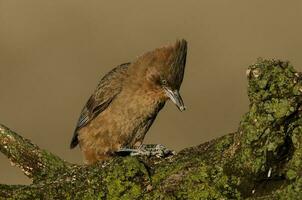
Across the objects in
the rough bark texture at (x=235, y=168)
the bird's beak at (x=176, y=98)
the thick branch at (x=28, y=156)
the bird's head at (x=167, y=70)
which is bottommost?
the rough bark texture at (x=235, y=168)

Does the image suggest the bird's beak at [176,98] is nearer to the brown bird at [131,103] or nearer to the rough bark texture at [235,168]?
the brown bird at [131,103]

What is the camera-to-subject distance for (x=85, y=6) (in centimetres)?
2169

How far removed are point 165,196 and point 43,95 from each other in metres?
11.7

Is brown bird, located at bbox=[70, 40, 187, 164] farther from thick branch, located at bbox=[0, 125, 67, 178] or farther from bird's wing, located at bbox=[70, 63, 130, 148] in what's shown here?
thick branch, located at bbox=[0, 125, 67, 178]

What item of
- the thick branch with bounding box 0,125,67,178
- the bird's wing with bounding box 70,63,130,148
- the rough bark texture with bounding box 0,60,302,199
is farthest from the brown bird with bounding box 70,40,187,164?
the rough bark texture with bounding box 0,60,302,199

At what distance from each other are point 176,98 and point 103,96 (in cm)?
75

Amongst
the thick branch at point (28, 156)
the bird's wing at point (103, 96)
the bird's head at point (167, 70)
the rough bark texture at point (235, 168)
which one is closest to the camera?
the rough bark texture at point (235, 168)

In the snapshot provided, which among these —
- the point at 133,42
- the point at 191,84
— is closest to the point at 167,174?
the point at 191,84

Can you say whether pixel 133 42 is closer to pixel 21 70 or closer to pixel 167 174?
pixel 21 70

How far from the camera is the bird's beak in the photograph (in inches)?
330

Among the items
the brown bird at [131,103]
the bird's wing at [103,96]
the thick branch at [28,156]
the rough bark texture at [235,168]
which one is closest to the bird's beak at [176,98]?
the brown bird at [131,103]

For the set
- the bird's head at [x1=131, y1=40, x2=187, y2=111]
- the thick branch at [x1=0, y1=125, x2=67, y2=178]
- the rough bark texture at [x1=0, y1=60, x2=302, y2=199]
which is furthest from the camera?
the bird's head at [x1=131, y1=40, x2=187, y2=111]

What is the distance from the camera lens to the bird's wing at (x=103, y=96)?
881 centimetres

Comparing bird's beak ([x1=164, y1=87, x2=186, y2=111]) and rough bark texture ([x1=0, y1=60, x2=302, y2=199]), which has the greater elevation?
bird's beak ([x1=164, y1=87, x2=186, y2=111])
